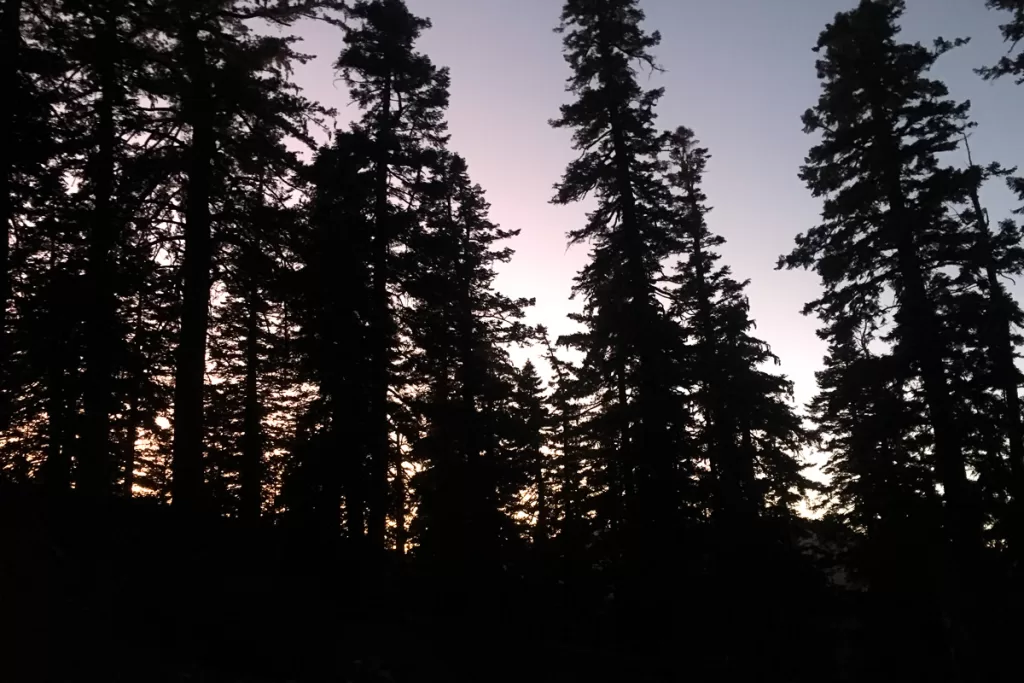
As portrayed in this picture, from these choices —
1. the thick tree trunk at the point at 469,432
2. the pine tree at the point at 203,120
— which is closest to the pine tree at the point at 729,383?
the thick tree trunk at the point at 469,432

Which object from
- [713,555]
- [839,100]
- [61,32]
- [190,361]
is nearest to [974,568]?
[713,555]

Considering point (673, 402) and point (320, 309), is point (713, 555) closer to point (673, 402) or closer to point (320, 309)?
point (673, 402)

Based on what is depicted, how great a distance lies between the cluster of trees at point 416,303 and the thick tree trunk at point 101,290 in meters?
0.07

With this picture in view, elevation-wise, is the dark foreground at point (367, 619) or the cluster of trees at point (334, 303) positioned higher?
the cluster of trees at point (334, 303)

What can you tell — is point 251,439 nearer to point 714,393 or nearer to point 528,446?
point 528,446

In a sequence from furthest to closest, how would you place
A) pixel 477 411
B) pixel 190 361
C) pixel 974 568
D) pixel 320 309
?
1. pixel 477 411
2. pixel 320 309
3. pixel 974 568
4. pixel 190 361

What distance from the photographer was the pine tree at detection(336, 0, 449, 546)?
19.1 meters

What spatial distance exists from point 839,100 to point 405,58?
13.4m

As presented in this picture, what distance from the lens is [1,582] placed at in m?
6.75

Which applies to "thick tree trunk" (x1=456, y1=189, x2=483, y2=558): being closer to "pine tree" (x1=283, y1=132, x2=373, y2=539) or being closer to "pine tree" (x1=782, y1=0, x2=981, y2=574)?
"pine tree" (x1=283, y1=132, x2=373, y2=539)

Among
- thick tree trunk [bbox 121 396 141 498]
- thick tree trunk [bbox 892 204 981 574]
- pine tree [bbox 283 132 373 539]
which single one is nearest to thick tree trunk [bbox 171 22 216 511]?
pine tree [bbox 283 132 373 539]

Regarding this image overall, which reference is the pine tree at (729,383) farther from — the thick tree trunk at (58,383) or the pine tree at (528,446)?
the thick tree trunk at (58,383)

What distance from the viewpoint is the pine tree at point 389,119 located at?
19125 millimetres

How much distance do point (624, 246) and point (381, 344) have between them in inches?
337
